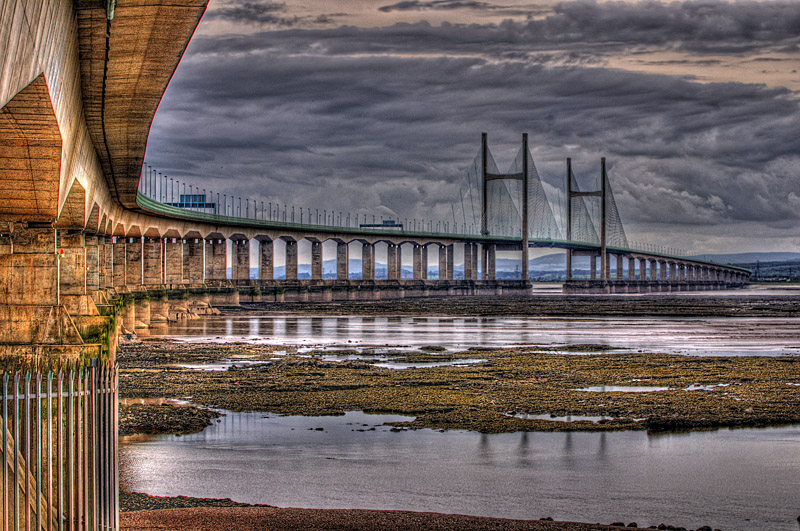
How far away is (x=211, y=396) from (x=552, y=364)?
1342 centimetres

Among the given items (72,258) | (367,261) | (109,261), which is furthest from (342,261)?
(72,258)

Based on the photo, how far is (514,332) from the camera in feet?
175

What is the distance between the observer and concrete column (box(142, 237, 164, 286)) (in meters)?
92.1

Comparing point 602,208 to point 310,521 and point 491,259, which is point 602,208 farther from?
point 310,521

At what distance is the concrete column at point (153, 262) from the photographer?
302 feet

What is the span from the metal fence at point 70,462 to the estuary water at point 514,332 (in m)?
30.9

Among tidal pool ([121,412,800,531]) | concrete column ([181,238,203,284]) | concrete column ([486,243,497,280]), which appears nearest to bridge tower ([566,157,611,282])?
concrete column ([486,243,497,280])

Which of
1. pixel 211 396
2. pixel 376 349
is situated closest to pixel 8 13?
pixel 211 396

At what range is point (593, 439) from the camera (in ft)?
60.1

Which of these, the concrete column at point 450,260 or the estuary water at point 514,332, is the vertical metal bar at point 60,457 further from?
the concrete column at point 450,260

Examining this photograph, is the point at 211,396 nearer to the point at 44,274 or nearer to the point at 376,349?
the point at 44,274

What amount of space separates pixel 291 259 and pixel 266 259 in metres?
6.86

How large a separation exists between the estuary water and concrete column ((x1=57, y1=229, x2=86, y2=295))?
12374 mm

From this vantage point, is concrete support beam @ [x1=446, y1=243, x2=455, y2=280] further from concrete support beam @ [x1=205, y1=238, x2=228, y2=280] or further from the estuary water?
the estuary water
